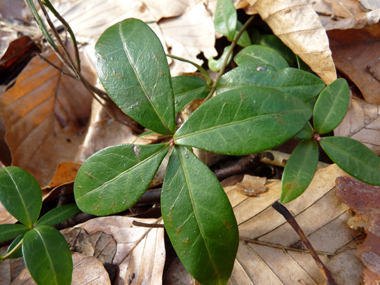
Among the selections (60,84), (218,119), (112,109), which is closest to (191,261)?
(218,119)

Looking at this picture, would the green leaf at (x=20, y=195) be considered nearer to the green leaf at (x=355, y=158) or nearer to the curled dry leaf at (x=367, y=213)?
the green leaf at (x=355, y=158)

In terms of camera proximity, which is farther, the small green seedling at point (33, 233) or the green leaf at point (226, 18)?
the green leaf at point (226, 18)

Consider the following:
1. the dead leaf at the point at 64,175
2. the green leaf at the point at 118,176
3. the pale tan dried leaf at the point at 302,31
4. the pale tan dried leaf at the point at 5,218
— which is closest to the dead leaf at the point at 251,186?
the green leaf at the point at 118,176

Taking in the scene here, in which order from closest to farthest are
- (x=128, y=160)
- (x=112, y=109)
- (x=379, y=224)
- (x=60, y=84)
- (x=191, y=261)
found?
(x=191, y=261) < (x=128, y=160) < (x=379, y=224) < (x=112, y=109) < (x=60, y=84)

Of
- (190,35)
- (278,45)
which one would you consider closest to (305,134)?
(278,45)

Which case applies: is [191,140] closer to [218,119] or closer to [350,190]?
[218,119]

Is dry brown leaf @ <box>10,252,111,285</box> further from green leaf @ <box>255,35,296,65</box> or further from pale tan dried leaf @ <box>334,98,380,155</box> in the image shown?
green leaf @ <box>255,35,296,65</box>

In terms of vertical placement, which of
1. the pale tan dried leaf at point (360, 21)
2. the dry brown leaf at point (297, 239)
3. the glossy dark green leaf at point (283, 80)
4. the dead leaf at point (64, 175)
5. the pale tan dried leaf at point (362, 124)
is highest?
the glossy dark green leaf at point (283, 80)

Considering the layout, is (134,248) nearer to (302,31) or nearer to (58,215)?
(58,215)
